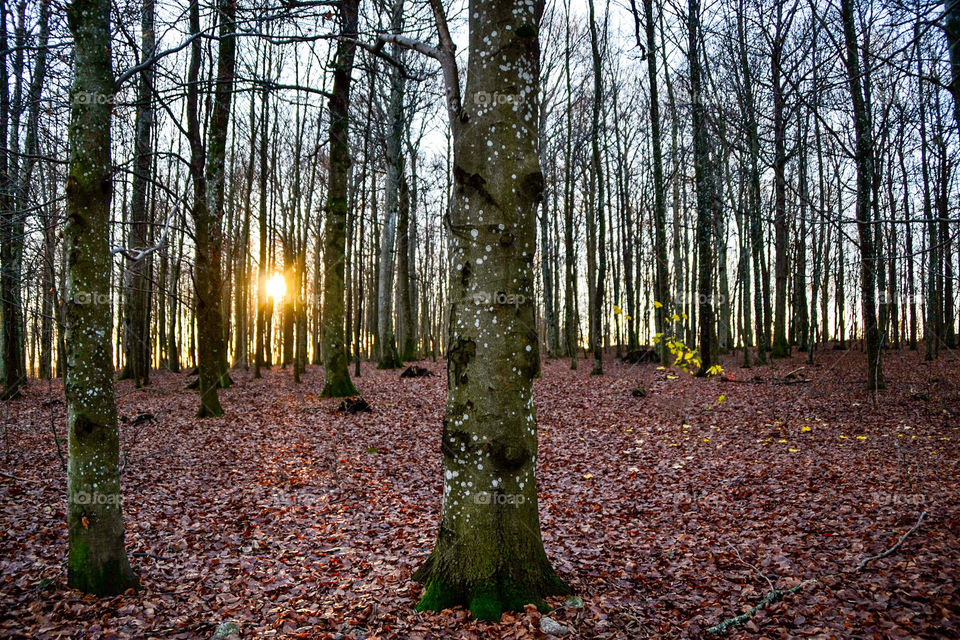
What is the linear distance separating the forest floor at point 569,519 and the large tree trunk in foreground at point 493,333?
1.03 ft

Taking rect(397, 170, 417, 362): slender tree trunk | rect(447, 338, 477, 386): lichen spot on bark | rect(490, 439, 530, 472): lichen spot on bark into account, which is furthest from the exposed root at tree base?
rect(397, 170, 417, 362): slender tree trunk

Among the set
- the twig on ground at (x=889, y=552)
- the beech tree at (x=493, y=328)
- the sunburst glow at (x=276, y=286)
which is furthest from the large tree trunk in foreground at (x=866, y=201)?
the sunburst glow at (x=276, y=286)

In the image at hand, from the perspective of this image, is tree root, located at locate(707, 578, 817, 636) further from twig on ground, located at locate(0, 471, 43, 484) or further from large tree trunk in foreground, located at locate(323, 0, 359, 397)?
large tree trunk in foreground, located at locate(323, 0, 359, 397)

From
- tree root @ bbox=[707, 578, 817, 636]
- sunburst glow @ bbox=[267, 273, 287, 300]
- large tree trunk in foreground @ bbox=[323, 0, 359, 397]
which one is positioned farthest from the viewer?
sunburst glow @ bbox=[267, 273, 287, 300]

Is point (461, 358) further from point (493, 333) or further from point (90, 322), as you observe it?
point (90, 322)

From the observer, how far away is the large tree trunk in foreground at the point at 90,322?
3.78 metres

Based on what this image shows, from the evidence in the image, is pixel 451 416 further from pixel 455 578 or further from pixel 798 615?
pixel 798 615

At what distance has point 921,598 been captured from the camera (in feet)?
11.9

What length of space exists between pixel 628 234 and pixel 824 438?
11223 millimetres

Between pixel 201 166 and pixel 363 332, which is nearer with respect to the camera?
pixel 201 166

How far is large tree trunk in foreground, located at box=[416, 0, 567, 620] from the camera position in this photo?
11.5 feet

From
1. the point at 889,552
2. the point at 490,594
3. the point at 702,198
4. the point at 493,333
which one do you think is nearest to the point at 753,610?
the point at 889,552

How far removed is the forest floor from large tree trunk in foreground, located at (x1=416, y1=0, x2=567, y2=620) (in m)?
0.31

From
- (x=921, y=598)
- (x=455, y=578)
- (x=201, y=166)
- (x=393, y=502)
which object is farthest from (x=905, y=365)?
(x=201, y=166)
